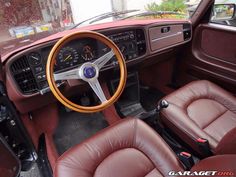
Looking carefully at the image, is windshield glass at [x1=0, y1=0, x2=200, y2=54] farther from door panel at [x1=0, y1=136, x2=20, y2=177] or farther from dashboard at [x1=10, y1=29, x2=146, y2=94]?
door panel at [x1=0, y1=136, x2=20, y2=177]

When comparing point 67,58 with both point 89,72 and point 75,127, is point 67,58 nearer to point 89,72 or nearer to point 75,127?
point 89,72

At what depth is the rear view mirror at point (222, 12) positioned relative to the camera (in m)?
1.55

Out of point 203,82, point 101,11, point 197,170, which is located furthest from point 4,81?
point 203,82

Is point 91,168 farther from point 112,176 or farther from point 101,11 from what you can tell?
point 101,11

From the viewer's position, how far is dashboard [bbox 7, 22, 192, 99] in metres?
1.10

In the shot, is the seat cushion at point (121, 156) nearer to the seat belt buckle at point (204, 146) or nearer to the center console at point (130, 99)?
the seat belt buckle at point (204, 146)

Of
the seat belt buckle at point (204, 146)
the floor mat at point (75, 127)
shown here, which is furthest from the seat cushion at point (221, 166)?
the floor mat at point (75, 127)

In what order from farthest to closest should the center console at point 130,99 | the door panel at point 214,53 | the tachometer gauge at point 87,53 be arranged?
the center console at point 130,99 → the door panel at point 214,53 → the tachometer gauge at point 87,53

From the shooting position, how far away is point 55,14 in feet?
→ 4.40

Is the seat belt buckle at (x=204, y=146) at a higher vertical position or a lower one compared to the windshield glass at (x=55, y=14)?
lower

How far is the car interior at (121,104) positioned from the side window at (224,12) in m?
0.03

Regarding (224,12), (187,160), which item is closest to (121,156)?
(187,160)

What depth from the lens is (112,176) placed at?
90cm

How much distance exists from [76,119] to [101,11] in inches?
36.5
